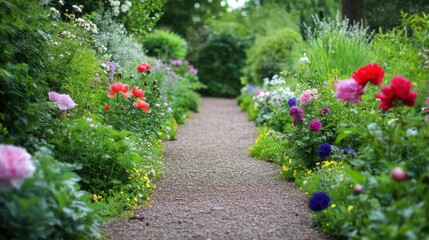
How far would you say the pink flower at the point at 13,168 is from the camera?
2.74m

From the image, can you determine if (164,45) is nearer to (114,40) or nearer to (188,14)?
(114,40)

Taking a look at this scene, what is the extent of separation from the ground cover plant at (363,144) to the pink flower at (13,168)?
2022 millimetres

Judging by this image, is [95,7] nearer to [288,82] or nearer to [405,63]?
[288,82]

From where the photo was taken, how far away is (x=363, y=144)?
413cm

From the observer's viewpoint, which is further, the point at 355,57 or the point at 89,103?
the point at 355,57

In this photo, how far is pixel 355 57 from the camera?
7141 mm

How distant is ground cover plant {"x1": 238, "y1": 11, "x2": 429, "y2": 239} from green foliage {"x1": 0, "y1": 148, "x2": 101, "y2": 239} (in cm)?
166

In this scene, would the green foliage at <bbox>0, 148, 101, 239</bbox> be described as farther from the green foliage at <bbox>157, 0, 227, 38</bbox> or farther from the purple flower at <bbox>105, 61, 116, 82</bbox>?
the green foliage at <bbox>157, 0, 227, 38</bbox>

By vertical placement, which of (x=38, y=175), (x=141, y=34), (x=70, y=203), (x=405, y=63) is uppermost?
(x=141, y=34)

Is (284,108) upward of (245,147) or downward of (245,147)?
upward

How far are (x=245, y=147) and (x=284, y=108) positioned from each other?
98 centimetres

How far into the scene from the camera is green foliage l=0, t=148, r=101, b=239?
287cm

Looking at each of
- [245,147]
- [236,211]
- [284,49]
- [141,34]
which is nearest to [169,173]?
[236,211]

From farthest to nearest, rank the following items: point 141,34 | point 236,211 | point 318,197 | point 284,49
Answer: point 284,49 → point 141,34 → point 236,211 → point 318,197
